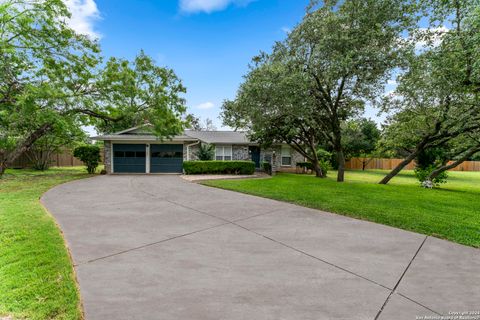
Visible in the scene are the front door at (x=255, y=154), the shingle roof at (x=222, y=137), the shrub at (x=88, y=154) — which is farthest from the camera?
the front door at (x=255, y=154)

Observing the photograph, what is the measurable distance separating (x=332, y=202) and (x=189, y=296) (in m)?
5.96

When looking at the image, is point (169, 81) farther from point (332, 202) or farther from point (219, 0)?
point (332, 202)

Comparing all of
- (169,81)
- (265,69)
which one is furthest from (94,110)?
(265,69)

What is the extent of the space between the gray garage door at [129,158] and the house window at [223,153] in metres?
5.87

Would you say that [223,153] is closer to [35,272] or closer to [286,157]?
[286,157]

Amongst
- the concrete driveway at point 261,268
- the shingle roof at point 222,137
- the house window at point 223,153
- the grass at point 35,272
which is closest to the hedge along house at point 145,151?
the shingle roof at point 222,137

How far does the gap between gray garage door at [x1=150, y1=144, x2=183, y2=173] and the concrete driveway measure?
1201 cm

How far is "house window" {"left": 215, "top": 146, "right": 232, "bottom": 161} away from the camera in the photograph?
2087 cm

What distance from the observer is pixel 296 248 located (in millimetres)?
3912

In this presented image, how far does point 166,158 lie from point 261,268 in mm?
15647

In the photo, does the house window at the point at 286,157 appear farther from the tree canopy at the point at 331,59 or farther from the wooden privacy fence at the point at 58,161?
the wooden privacy fence at the point at 58,161

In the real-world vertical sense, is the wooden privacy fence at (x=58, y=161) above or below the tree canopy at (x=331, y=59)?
below

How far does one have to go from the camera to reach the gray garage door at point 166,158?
697 inches

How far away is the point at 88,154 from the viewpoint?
16609 millimetres
